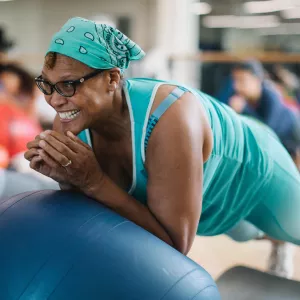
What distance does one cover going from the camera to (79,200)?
3.79 ft

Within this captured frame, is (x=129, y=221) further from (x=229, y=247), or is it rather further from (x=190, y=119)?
(x=229, y=247)

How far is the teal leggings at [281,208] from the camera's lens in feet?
5.09

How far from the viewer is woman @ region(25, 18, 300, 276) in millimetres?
1083

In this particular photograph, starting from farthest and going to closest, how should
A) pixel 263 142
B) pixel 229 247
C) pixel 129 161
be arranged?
pixel 229 247
pixel 263 142
pixel 129 161

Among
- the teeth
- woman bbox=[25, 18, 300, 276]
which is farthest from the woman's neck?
the teeth

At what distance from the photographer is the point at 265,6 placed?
4.52 m

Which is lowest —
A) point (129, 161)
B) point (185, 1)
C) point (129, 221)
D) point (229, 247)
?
point (229, 247)

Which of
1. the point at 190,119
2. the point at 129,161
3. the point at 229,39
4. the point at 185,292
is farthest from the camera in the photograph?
the point at 229,39

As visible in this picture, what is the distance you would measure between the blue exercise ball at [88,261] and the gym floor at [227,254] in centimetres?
140

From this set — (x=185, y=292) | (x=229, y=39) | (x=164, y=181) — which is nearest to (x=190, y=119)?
(x=164, y=181)

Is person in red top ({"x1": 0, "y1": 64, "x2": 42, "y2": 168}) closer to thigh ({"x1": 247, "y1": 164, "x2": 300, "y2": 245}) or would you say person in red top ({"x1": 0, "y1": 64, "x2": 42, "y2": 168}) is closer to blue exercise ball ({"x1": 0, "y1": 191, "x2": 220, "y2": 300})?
thigh ({"x1": 247, "y1": 164, "x2": 300, "y2": 245})

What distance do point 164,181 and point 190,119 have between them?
165 millimetres

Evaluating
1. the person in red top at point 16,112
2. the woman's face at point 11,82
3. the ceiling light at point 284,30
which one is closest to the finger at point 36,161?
the person in red top at point 16,112

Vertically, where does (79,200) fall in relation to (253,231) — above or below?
above
